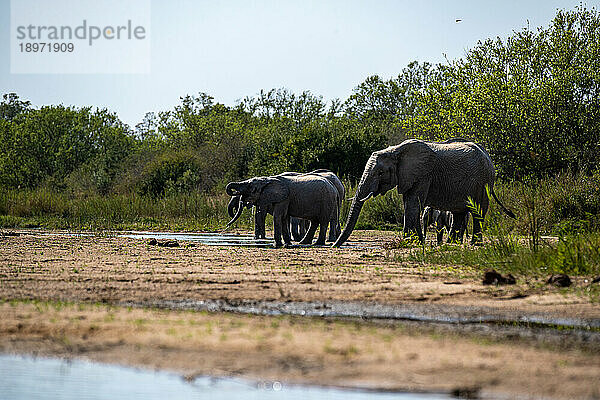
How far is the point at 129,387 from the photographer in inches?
187

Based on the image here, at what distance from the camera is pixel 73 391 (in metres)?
4.71

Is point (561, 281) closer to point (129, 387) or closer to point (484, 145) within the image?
point (129, 387)

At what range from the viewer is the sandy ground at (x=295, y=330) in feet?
16.1

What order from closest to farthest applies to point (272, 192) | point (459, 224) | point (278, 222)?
point (278, 222) → point (459, 224) → point (272, 192)

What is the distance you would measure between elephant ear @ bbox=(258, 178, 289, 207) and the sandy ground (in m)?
6.15

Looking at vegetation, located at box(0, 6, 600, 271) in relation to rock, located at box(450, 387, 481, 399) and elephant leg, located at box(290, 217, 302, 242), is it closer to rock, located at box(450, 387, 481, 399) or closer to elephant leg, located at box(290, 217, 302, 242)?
elephant leg, located at box(290, 217, 302, 242)

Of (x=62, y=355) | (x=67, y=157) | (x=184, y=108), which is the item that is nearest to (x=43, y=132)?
(x=67, y=157)

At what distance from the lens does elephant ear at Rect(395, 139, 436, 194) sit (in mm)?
16312

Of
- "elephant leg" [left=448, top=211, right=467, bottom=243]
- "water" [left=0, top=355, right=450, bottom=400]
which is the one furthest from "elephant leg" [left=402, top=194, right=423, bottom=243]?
"water" [left=0, top=355, right=450, bottom=400]

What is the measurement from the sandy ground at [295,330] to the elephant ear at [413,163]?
492 cm

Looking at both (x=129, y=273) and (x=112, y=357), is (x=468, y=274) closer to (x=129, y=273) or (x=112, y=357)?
(x=129, y=273)

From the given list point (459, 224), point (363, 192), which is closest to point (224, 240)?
point (363, 192)

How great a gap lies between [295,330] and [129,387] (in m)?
1.79

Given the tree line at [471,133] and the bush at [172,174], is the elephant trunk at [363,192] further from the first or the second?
the bush at [172,174]
